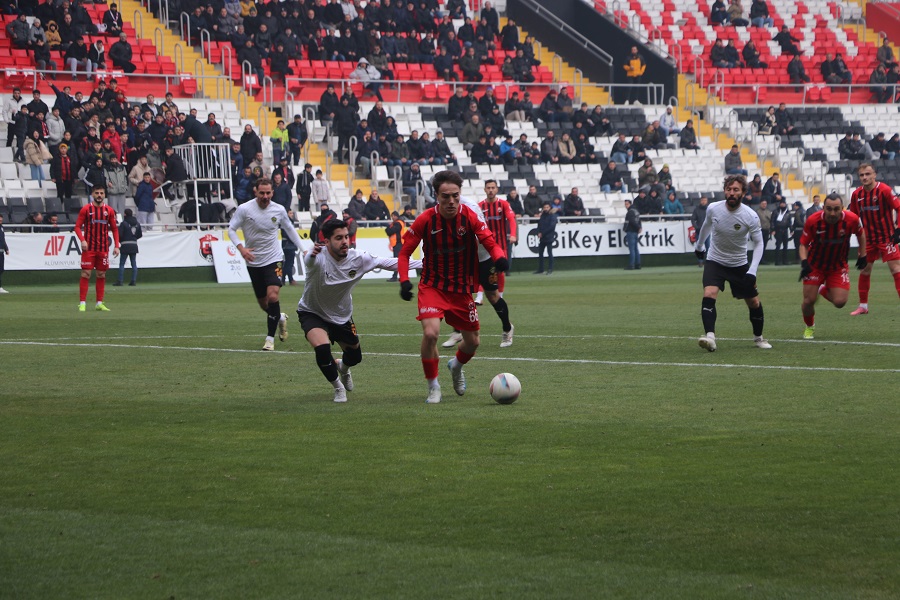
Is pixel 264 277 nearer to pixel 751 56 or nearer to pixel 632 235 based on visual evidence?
pixel 632 235

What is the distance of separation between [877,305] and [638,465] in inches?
561

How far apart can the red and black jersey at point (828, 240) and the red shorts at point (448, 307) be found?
269 inches

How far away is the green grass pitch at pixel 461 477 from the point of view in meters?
5.33

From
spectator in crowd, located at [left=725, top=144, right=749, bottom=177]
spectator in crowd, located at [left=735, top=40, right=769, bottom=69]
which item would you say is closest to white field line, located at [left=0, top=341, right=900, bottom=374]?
spectator in crowd, located at [left=725, top=144, right=749, bottom=177]

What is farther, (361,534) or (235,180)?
(235,180)

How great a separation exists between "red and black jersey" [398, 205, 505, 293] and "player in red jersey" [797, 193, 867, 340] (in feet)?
21.3

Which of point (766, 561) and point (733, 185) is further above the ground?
point (733, 185)

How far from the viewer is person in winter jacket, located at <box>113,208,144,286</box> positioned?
31.2m

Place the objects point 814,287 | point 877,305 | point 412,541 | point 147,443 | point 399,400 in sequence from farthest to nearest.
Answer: point 877,305, point 814,287, point 399,400, point 147,443, point 412,541

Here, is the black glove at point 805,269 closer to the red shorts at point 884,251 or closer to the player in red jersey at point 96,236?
the red shorts at point 884,251

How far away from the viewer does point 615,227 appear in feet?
128

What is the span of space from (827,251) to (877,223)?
3211mm

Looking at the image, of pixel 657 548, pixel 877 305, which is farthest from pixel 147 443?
pixel 877 305

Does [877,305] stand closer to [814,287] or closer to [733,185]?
[814,287]
